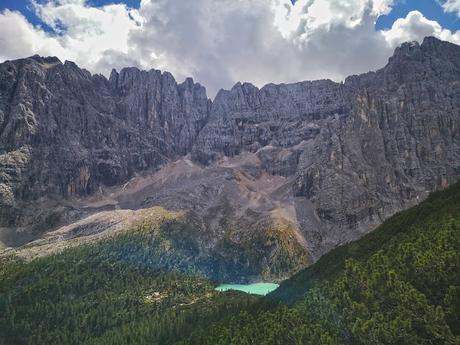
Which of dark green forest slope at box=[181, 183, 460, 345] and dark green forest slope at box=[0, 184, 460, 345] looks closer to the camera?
dark green forest slope at box=[181, 183, 460, 345]

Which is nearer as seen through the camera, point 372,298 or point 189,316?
point 372,298

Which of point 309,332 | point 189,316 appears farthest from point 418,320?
point 189,316

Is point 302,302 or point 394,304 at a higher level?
point 394,304

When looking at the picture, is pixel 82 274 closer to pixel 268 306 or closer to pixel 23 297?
pixel 23 297

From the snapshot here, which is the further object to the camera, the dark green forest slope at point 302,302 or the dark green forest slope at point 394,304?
the dark green forest slope at point 302,302

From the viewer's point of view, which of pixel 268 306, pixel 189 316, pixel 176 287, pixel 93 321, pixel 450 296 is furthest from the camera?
pixel 176 287

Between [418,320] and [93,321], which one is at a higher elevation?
[418,320]

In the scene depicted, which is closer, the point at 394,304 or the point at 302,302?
the point at 394,304

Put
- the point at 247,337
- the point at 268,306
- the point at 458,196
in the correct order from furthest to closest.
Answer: the point at 268,306 → the point at 458,196 → the point at 247,337
